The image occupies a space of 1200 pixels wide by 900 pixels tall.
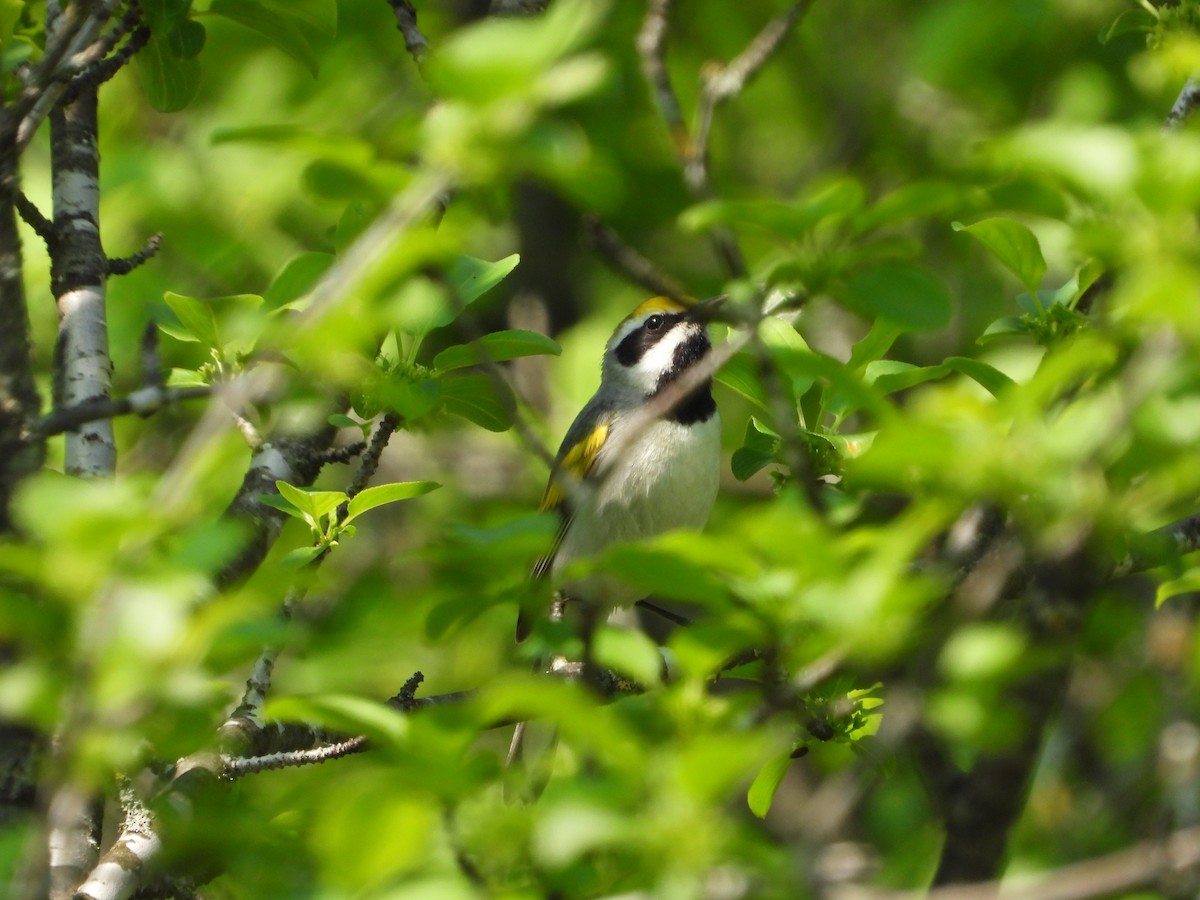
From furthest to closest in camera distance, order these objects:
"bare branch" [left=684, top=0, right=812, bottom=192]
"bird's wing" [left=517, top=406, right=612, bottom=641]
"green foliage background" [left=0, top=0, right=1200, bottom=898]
Answer: "bird's wing" [left=517, top=406, right=612, bottom=641]
"bare branch" [left=684, top=0, right=812, bottom=192]
"green foliage background" [left=0, top=0, right=1200, bottom=898]

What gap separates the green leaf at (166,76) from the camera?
3.74 m

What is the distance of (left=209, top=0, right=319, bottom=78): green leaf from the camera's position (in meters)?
3.54

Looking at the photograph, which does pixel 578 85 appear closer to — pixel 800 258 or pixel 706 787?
pixel 800 258

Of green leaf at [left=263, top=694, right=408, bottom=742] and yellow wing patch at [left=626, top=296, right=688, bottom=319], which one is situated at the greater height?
green leaf at [left=263, top=694, right=408, bottom=742]

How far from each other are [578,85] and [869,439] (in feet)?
5.82

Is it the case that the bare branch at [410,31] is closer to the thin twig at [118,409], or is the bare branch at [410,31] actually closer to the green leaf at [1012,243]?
the thin twig at [118,409]

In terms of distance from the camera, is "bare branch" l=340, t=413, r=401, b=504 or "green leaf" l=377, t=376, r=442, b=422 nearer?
"green leaf" l=377, t=376, r=442, b=422

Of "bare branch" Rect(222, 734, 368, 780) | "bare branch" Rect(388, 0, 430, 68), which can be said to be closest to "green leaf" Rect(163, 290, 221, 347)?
"bare branch" Rect(388, 0, 430, 68)

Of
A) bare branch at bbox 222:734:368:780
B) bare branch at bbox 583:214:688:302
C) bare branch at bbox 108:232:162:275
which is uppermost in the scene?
bare branch at bbox 583:214:688:302

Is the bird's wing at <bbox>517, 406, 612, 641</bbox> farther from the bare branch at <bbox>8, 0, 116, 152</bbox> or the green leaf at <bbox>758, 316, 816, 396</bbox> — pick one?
the bare branch at <bbox>8, 0, 116, 152</bbox>

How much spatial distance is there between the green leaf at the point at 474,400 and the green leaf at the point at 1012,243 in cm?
120

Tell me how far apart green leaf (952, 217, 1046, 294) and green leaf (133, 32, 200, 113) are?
2264 mm

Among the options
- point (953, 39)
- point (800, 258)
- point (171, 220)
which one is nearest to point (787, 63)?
point (953, 39)

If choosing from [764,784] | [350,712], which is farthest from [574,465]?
[350,712]
